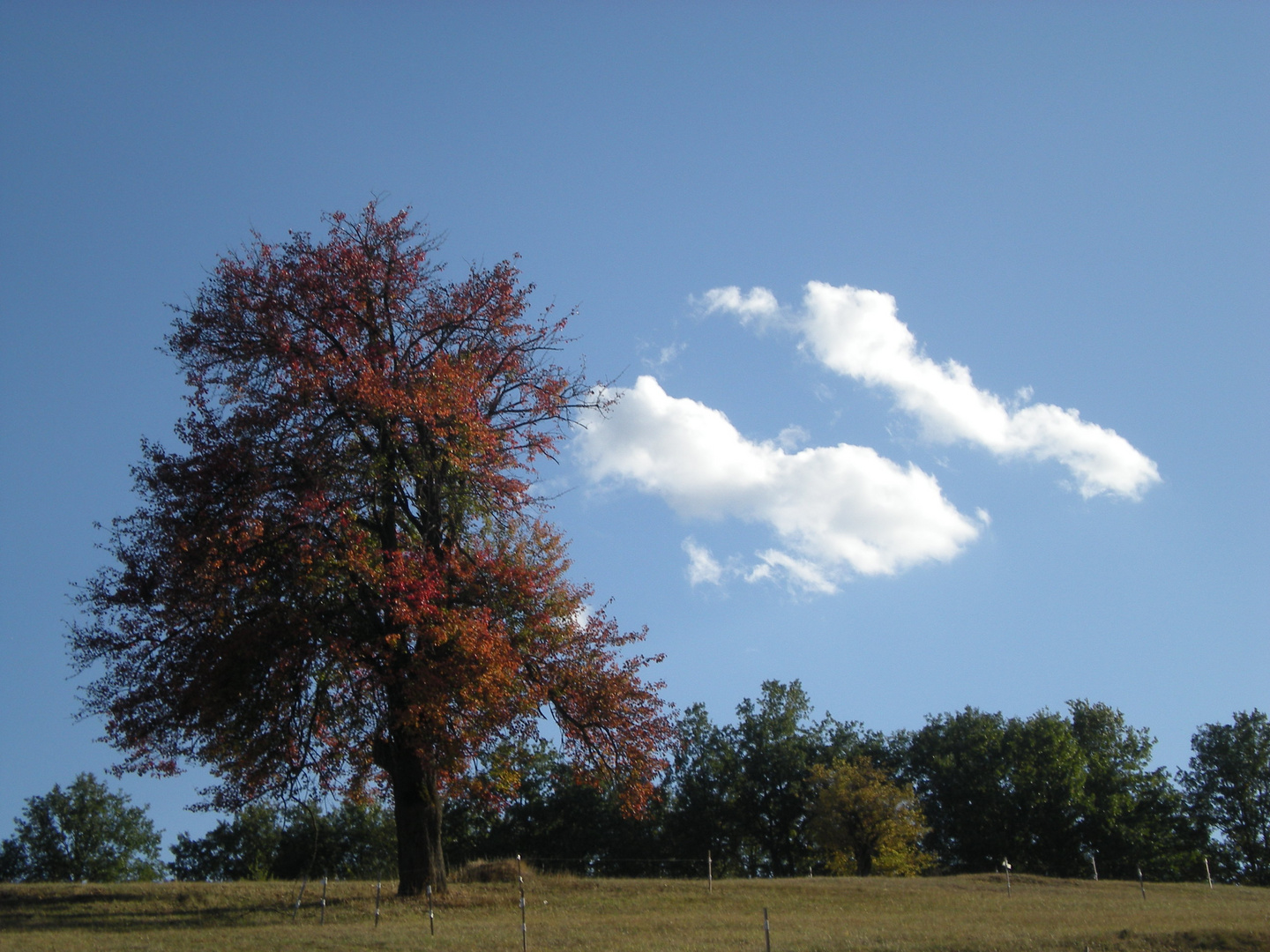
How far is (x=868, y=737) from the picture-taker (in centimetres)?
6781

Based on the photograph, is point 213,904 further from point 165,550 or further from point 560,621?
point 560,621

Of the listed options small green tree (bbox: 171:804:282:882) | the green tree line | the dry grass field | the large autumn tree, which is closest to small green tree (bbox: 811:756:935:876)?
the green tree line

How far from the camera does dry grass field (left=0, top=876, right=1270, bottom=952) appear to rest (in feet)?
47.4

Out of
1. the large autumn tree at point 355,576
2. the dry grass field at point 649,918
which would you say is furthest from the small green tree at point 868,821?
the large autumn tree at point 355,576

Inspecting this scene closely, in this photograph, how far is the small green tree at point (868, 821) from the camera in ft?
152

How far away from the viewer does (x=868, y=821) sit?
152 feet

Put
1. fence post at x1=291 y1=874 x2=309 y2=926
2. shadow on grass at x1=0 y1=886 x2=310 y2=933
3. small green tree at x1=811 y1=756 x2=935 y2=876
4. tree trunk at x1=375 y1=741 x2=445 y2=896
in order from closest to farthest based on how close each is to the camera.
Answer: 1. shadow on grass at x1=0 y1=886 x2=310 y2=933
2. fence post at x1=291 y1=874 x2=309 y2=926
3. tree trunk at x1=375 y1=741 x2=445 y2=896
4. small green tree at x1=811 y1=756 x2=935 y2=876

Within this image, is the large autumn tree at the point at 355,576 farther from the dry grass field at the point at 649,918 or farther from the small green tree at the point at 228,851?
the small green tree at the point at 228,851

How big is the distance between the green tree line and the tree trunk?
39.7 meters

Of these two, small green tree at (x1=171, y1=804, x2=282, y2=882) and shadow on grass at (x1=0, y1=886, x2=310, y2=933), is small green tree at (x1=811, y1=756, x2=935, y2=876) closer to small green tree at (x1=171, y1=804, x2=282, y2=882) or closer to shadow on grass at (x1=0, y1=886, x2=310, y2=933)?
shadow on grass at (x1=0, y1=886, x2=310, y2=933)

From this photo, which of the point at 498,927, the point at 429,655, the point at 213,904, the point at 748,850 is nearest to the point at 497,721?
the point at 429,655

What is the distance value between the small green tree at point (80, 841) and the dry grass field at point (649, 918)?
49180mm

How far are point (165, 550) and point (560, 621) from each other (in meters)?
8.25

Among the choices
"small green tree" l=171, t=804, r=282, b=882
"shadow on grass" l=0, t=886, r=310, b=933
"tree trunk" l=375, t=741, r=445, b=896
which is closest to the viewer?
"shadow on grass" l=0, t=886, r=310, b=933
